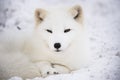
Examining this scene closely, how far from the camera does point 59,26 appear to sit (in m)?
2.37

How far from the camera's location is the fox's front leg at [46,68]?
2398 mm

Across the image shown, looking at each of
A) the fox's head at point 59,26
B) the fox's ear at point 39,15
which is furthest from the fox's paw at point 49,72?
the fox's ear at point 39,15

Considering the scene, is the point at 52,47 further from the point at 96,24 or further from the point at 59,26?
the point at 96,24

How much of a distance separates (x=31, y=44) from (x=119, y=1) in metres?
0.59

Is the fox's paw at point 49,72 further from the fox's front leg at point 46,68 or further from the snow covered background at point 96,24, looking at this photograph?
the snow covered background at point 96,24

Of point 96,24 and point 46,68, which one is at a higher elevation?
point 96,24

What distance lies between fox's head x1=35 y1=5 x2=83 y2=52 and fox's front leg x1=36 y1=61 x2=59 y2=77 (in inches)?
4.2

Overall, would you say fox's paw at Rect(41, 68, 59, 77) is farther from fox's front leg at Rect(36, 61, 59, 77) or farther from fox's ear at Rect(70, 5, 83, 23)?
fox's ear at Rect(70, 5, 83, 23)

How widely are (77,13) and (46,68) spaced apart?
0.35 meters

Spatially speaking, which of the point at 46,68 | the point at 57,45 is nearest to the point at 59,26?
the point at 57,45

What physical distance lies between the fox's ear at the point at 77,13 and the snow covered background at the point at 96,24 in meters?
0.06

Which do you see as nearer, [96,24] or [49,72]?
[49,72]

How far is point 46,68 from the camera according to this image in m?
2.41

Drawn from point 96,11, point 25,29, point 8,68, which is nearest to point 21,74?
point 8,68
